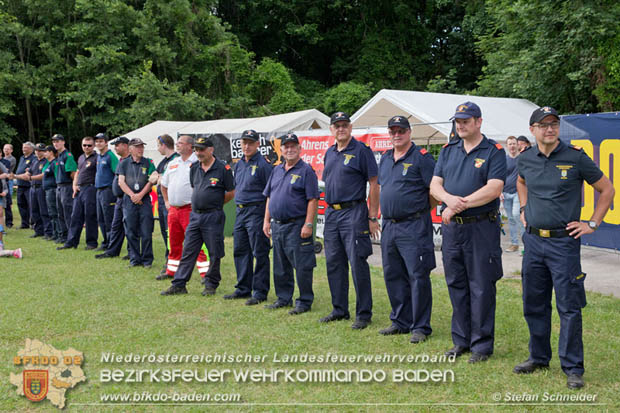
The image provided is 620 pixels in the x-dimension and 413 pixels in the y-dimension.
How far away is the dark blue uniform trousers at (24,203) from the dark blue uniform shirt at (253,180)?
9484 mm

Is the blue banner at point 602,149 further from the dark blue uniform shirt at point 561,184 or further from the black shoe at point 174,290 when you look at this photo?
the black shoe at point 174,290

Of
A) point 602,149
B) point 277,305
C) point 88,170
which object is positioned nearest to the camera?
point 277,305

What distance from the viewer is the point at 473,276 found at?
480 cm

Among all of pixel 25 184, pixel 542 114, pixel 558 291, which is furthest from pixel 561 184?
pixel 25 184

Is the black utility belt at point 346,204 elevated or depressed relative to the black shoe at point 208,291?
elevated

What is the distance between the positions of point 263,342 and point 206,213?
2455 mm

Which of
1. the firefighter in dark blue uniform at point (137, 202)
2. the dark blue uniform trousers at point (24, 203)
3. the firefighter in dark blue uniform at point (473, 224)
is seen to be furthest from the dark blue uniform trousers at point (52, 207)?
the firefighter in dark blue uniform at point (473, 224)

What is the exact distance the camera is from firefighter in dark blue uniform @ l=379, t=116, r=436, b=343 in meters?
5.38

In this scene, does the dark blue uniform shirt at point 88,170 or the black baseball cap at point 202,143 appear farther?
the dark blue uniform shirt at point 88,170

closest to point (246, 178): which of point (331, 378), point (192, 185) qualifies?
point (192, 185)

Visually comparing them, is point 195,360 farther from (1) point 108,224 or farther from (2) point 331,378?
(1) point 108,224

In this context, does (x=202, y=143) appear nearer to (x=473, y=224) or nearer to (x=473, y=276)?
(x=473, y=224)

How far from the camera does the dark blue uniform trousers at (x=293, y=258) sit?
644 cm

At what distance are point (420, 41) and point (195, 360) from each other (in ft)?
108
